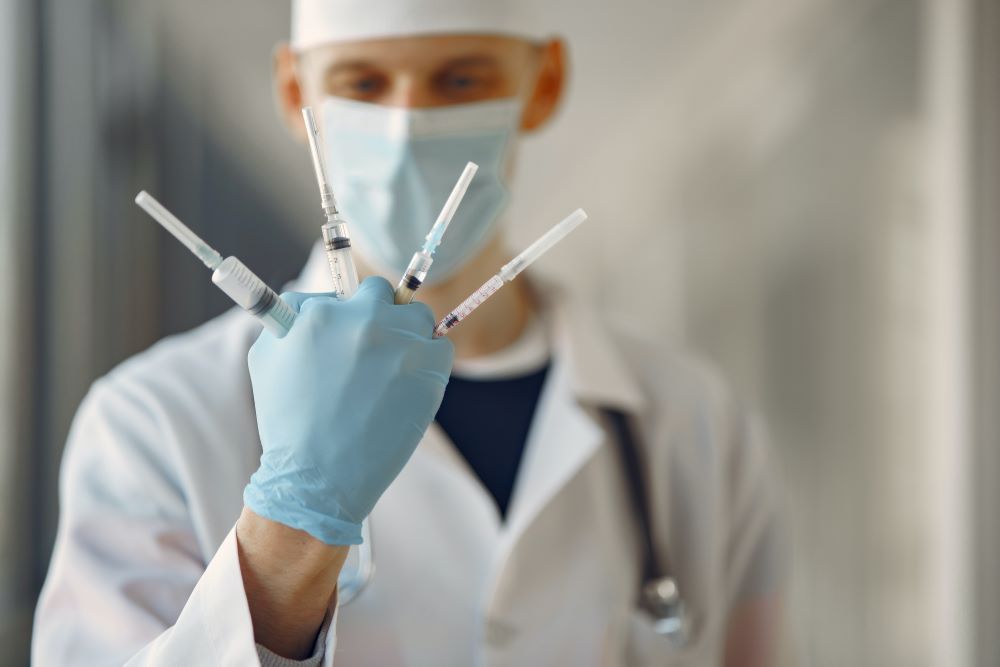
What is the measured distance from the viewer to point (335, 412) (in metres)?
0.75

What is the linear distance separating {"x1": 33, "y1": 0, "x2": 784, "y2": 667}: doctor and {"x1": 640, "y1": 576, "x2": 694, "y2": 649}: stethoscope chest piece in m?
0.02

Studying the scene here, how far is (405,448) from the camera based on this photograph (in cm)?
78

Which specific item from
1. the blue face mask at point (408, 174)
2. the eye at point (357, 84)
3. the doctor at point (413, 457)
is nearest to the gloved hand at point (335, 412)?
the doctor at point (413, 457)

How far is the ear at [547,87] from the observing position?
4.49 ft

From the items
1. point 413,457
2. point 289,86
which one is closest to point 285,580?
point 413,457

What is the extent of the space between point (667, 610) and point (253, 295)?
0.72 metres

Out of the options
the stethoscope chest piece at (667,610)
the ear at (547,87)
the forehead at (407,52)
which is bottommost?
the stethoscope chest piece at (667,610)

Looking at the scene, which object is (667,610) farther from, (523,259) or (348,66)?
(348,66)

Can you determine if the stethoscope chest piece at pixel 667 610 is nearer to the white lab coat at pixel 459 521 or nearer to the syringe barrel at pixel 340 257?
the white lab coat at pixel 459 521

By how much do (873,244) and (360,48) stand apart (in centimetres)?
135

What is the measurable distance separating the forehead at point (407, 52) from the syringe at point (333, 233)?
1.25 feet

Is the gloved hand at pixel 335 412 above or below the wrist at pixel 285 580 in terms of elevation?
above

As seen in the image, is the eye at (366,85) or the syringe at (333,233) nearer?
the syringe at (333,233)

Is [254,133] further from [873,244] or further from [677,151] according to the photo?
[873,244]
